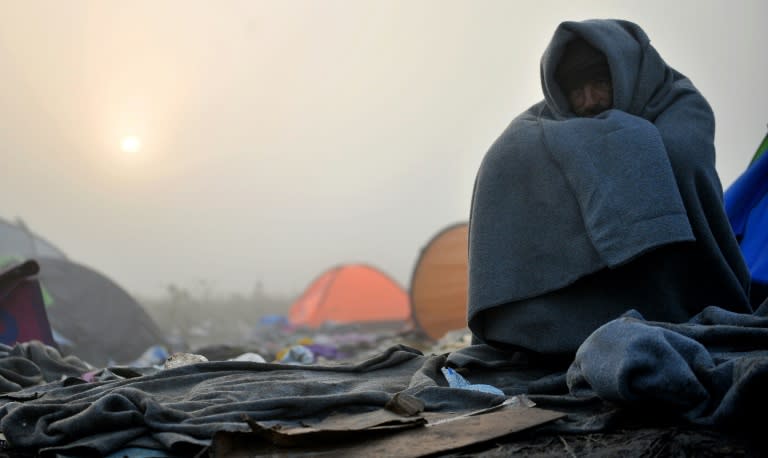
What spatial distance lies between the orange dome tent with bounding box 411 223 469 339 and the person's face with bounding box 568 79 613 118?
15.7ft

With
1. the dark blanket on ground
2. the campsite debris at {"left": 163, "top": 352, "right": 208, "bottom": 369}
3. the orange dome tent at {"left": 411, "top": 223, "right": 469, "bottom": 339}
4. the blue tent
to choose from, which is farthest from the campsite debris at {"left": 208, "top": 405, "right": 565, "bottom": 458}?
the orange dome tent at {"left": 411, "top": 223, "right": 469, "bottom": 339}

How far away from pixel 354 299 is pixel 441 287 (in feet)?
12.4

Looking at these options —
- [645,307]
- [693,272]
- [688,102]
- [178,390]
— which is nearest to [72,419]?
[178,390]

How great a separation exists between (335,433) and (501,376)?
1027 millimetres

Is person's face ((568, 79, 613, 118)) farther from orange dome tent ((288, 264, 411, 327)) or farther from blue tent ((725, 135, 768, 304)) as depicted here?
orange dome tent ((288, 264, 411, 327))

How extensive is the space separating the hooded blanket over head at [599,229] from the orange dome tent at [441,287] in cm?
501

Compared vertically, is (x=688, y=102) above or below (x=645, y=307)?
above

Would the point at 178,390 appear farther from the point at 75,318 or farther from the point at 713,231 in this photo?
the point at 75,318

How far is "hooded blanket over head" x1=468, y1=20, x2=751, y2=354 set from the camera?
255cm

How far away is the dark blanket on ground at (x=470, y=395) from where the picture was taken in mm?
1772

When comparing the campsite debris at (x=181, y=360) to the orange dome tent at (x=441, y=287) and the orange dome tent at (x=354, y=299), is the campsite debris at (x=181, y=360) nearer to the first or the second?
the orange dome tent at (x=441, y=287)

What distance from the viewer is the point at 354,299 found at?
11.6 meters

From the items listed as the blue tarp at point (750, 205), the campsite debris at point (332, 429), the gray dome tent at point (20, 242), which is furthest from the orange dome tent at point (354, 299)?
the campsite debris at point (332, 429)

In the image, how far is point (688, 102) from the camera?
2.97 meters
